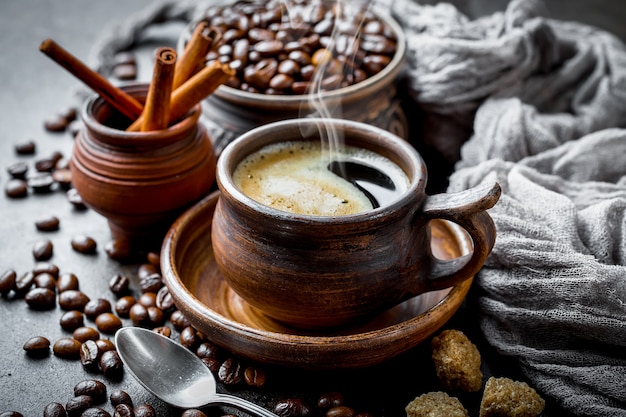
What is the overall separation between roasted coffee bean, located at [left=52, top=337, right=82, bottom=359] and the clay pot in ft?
1.06

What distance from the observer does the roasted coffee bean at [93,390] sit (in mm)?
1194

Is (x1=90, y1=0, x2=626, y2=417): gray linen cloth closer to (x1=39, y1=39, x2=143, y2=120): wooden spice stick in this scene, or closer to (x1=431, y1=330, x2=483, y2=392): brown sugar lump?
(x1=431, y1=330, x2=483, y2=392): brown sugar lump

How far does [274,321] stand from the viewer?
1.31 metres

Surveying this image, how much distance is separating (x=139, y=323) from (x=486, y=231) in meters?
0.73

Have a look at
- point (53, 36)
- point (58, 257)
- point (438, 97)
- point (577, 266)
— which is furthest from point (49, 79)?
point (577, 266)

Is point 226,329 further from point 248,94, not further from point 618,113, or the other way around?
point 618,113

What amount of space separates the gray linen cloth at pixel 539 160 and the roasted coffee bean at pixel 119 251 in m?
0.78

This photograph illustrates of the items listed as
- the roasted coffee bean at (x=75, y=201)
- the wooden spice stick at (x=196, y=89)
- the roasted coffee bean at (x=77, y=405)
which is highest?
the wooden spice stick at (x=196, y=89)

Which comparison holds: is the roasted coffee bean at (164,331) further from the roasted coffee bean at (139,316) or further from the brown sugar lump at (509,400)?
the brown sugar lump at (509,400)

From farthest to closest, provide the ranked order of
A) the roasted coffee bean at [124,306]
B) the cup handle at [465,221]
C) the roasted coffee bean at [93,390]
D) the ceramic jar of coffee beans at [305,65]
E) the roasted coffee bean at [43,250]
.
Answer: the ceramic jar of coffee beans at [305,65] → the roasted coffee bean at [43,250] → the roasted coffee bean at [124,306] → the roasted coffee bean at [93,390] → the cup handle at [465,221]

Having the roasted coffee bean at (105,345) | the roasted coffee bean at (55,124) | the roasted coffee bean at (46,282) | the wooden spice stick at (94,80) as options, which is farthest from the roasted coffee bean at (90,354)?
the roasted coffee bean at (55,124)

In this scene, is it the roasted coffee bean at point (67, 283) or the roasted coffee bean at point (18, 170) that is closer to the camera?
the roasted coffee bean at point (67, 283)

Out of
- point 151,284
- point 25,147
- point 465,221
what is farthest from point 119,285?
point 465,221

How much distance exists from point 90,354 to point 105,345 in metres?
0.03
